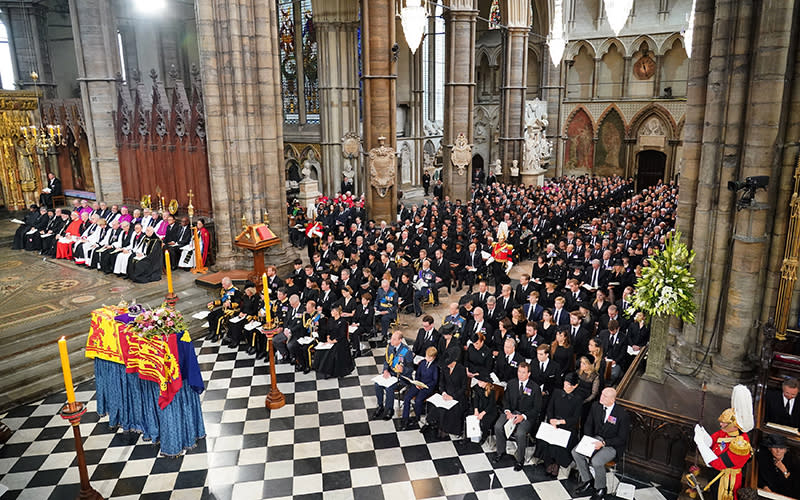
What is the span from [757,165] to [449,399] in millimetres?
5377

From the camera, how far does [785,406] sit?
22.2 feet

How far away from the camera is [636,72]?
32594mm

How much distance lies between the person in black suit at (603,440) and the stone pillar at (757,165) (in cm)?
218

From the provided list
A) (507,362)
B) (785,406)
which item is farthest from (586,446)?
(785,406)

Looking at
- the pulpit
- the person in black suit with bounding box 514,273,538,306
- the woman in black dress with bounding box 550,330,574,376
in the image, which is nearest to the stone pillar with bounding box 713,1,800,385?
the woman in black dress with bounding box 550,330,574,376

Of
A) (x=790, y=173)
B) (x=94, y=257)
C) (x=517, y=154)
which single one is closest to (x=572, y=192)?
(x=517, y=154)

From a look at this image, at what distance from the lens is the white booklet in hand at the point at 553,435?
23.5 ft

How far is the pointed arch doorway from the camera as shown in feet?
108

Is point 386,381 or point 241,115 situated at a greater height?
point 241,115

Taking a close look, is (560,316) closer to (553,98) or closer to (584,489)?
(584,489)

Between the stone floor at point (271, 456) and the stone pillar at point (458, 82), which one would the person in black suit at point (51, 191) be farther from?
the stone pillar at point (458, 82)

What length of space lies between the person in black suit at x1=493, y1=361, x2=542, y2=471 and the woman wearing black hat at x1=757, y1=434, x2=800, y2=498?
2.60 meters

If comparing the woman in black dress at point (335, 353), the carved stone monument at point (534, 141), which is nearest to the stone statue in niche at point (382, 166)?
the woman in black dress at point (335, 353)

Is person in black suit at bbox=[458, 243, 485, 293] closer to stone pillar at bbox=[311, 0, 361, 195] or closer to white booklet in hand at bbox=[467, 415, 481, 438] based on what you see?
white booklet in hand at bbox=[467, 415, 481, 438]
